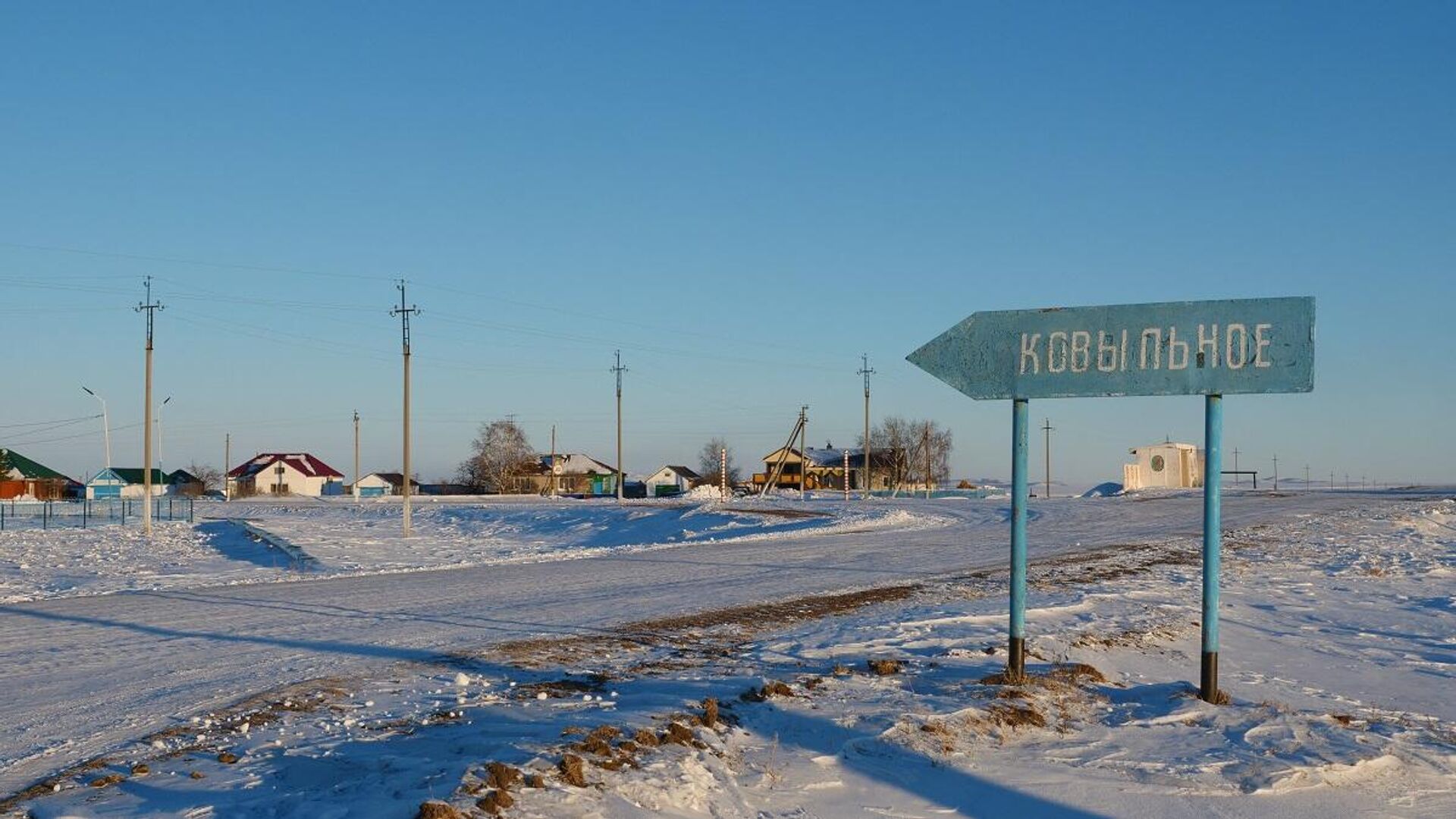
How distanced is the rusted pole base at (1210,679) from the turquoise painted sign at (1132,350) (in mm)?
1825

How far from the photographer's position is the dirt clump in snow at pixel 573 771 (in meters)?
5.78

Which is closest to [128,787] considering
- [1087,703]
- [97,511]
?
[1087,703]

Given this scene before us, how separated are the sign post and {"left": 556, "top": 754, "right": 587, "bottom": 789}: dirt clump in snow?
11.8 ft

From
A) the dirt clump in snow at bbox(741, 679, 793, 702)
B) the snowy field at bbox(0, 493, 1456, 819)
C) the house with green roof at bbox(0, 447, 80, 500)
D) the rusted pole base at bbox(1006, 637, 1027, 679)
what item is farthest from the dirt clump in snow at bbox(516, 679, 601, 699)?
the house with green roof at bbox(0, 447, 80, 500)

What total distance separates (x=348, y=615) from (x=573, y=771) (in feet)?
30.9

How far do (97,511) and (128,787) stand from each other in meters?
62.8

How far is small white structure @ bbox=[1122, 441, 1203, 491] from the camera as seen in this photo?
87.8 meters

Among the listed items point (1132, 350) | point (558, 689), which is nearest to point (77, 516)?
point (558, 689)

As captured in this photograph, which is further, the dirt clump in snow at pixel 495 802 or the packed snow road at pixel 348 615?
the packed snow road at pixel 348 615

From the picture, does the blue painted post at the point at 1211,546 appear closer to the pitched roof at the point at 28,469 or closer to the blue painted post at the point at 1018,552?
the blue painted post at the point at 1018,552

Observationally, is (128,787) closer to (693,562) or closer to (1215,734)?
(1215,734)

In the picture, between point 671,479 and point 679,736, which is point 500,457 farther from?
point 679,736

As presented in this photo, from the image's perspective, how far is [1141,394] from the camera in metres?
8.32

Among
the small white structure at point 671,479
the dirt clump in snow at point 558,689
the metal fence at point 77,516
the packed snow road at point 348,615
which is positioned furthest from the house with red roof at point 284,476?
the dirt clump in snow at point 558,689
